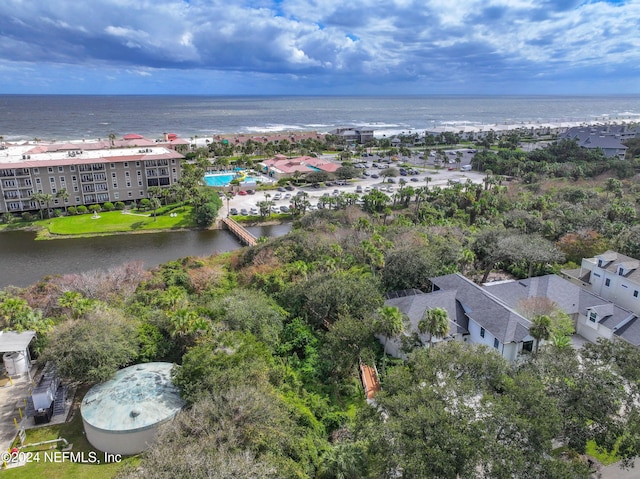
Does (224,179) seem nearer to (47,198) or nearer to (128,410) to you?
(47,198)

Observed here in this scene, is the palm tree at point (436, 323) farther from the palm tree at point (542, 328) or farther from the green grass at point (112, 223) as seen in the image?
the green grass at point (112, 223)

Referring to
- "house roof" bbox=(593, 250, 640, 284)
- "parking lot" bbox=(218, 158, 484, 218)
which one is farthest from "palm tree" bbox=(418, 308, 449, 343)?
"parking lot" bbox=(218, 158, 484, 218)

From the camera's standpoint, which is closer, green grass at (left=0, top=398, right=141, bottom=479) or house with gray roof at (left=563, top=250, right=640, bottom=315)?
green grass at (left=0, top=398, right=141, bottom=479)

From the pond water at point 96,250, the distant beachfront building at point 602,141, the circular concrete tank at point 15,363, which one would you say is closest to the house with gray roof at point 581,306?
A: the circular concrete tank at point 15,363

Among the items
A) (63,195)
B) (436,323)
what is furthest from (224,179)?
(436,323)

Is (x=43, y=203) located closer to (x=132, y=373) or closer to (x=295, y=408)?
A: (x=132, y=373)

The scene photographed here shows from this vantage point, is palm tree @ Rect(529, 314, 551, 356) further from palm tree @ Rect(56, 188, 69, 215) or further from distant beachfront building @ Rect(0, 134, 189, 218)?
palm tree @ Rect(56, 188, 69, 215)
